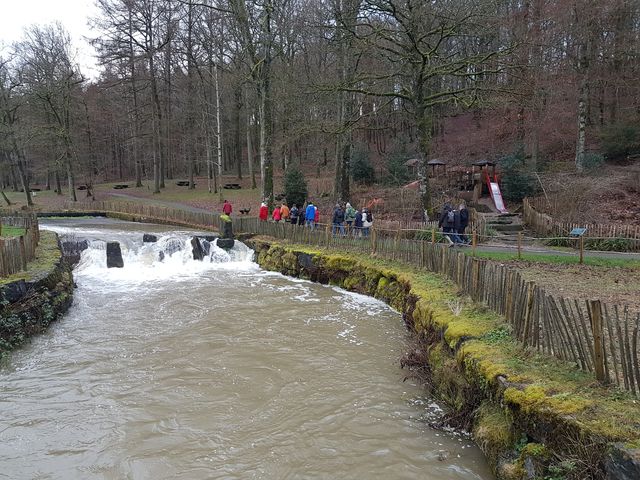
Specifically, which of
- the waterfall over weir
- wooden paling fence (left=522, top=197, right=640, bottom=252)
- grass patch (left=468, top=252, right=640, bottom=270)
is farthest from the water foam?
wooden paling fence (left=522, top=197, right=640, bottom=252)

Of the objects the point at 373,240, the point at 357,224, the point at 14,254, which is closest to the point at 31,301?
the point at 14,254

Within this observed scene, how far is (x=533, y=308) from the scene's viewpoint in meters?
5.85

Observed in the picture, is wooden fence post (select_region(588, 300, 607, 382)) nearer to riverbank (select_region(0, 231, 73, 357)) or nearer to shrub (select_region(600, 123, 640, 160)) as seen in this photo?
riverbank (select_region(0, 231, 73, 357))

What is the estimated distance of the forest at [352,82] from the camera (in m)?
17.0

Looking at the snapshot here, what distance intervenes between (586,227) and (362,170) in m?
14.8

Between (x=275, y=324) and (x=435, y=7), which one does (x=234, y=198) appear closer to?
(x=435, y=7)

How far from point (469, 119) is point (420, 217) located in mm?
24420

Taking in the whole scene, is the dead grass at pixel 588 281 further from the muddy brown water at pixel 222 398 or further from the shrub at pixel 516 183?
the shrub at pixel 516 183

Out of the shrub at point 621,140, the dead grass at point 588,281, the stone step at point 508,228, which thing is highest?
the shrub at point 621,140

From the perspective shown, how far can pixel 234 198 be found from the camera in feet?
102

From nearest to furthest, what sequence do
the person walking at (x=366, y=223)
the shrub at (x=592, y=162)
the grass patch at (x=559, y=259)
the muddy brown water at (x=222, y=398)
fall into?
the muddy brown water at (x=222, y=398), the grass patch at (x=559, y=259), the person walking at (x=366, y=223), the shrub at (x=592, y=162)

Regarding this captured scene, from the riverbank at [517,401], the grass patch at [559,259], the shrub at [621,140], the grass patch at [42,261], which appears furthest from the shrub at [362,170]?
the riverbank at [517,401]

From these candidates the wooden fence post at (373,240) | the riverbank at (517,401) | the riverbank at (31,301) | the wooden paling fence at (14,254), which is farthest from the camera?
the wooden fence post at (373,240)

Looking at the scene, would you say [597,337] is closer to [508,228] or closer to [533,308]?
[533,308]
